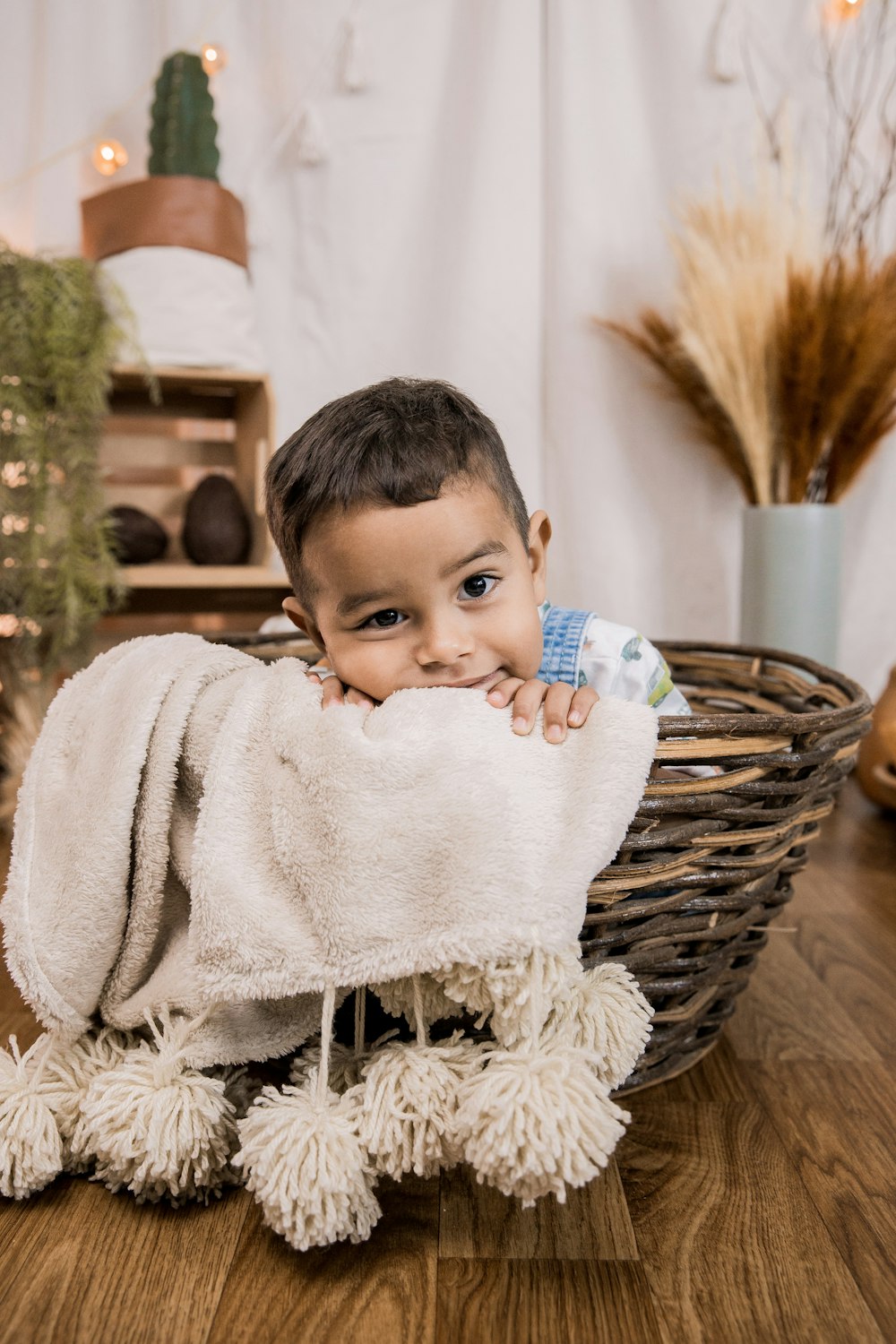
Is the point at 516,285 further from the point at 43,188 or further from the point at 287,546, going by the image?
the point at 287,546

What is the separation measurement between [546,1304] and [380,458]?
0.54 m

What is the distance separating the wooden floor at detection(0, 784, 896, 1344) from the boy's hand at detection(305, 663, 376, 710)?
327mm

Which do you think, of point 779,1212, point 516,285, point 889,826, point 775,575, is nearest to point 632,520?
point 775,575

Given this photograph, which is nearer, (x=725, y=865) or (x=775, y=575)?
(x=725, y=865)

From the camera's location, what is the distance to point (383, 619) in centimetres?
76

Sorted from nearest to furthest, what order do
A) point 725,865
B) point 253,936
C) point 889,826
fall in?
point 253,936 → point 725,865 → point 889,826

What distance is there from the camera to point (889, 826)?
5.19 feet

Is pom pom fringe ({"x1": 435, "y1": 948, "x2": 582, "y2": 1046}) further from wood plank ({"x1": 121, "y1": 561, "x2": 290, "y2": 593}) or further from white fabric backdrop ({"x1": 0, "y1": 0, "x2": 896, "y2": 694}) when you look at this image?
white fabric backdrop ({"x1": 0, "y1": 0, "x2": 896, "y2": 694})

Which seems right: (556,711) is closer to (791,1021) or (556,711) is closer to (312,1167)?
(312,1167)

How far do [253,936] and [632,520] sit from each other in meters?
1.49

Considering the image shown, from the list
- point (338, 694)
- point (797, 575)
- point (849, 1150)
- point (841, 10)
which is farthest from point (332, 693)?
point (841, 10)

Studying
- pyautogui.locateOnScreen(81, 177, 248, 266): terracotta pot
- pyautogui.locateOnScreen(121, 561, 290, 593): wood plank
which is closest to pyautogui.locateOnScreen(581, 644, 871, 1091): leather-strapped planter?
pyautogui.locateOnScreen(121, 561, 290, 593): wood plank

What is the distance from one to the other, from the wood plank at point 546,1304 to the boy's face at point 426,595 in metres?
0.38

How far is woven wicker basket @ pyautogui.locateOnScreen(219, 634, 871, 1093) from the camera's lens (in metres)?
0.64
